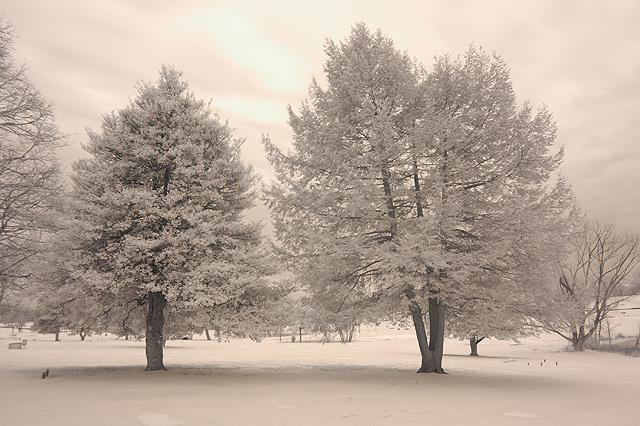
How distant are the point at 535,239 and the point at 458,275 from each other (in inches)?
118

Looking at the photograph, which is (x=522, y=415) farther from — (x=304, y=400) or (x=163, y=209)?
(x=163, y=209)

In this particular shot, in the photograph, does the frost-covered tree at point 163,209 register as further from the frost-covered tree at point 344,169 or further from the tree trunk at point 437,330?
the tree trunk at point 437,330

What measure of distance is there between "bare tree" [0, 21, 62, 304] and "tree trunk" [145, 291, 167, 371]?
15.0 ft

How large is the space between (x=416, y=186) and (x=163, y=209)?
9.55 metres

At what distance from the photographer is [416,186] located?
15.9 m

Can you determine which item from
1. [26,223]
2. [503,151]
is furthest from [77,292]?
[503,151]

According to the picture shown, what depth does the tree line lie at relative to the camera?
14023 millimetres

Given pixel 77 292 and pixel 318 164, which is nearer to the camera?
pixel 77 292

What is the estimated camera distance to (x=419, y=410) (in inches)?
339

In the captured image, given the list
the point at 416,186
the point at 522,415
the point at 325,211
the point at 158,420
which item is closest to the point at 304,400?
the point at 158,420

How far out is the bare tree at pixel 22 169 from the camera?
14031 mm

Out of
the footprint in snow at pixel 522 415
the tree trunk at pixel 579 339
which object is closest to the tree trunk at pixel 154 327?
the footprint in snow at pixel 522 415

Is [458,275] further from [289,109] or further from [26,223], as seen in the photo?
[26,223]

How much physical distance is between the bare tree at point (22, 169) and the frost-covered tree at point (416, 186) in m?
8.07
